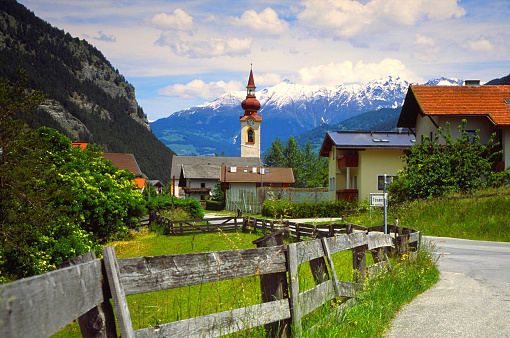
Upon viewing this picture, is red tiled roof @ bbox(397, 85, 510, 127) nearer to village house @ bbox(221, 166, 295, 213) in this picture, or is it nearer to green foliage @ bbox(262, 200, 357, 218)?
green foliage @ bbox(262, 200, 357, 218)

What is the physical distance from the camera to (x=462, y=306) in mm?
7840

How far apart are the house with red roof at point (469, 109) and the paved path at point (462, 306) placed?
70.4 ft

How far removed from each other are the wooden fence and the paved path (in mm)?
993

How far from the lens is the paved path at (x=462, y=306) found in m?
6.36

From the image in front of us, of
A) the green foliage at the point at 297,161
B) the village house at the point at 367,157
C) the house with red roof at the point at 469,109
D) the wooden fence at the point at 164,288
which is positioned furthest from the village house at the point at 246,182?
the wooden fence at the point at 164,288

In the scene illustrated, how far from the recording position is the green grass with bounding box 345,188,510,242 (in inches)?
868

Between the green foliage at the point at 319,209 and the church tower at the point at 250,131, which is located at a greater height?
the church tower at the point at 250,131

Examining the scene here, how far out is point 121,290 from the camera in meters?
3.13

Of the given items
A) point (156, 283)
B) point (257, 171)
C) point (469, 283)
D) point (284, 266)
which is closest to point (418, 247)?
point (469, 283)

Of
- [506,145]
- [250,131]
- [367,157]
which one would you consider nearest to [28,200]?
[506,145]

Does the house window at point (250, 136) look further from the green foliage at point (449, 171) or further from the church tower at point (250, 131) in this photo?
the green foliage at point (449, 171)

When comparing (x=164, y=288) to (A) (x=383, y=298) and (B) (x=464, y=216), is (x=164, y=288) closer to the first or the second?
(A) (x=383, y=298)

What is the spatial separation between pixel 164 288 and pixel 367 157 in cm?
4028

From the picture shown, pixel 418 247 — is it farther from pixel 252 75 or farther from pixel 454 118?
pixel 252 75
